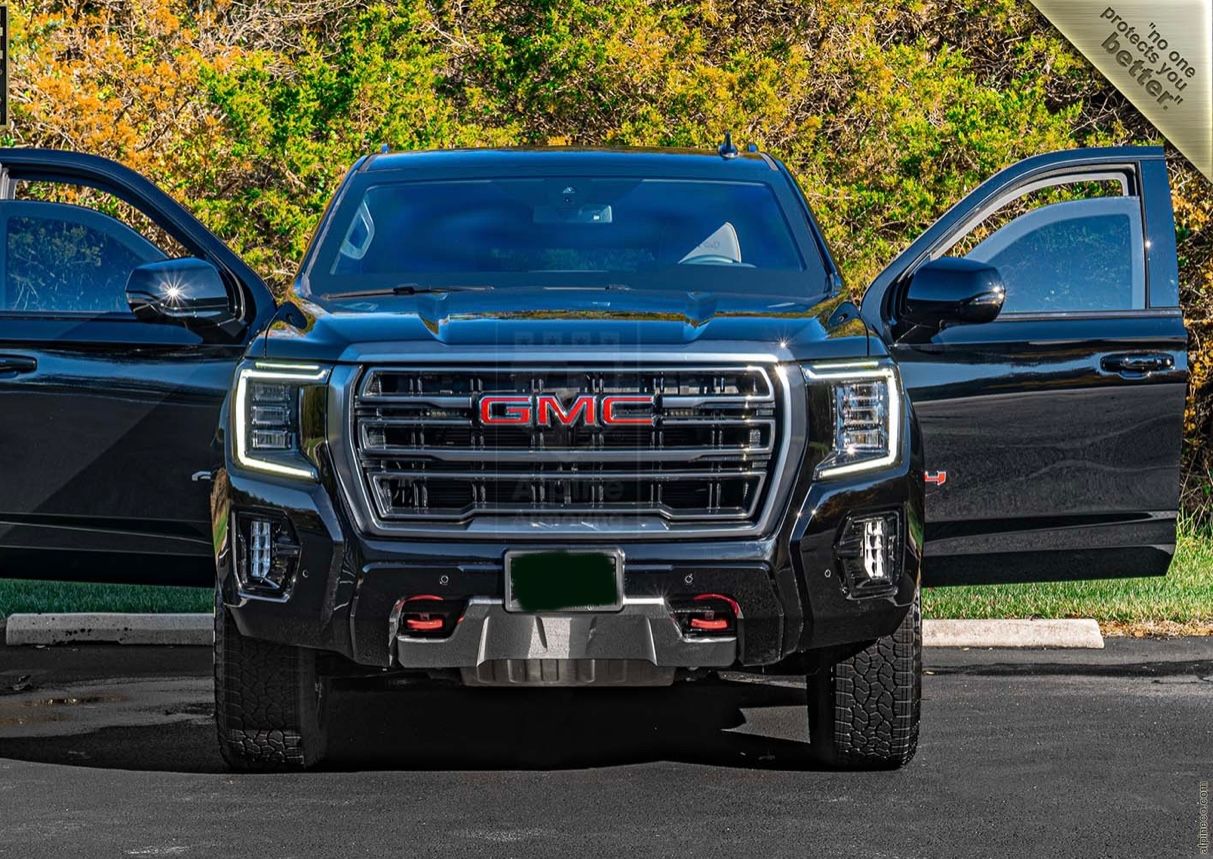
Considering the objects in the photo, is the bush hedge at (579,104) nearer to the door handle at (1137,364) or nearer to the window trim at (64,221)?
the window trim at (64,221)

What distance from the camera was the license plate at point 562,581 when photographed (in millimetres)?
5902

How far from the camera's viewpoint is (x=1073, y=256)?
8.41 meters

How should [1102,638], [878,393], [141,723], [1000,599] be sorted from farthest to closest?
[1000,599]
[1102,638]
[141,723]
[878,393]

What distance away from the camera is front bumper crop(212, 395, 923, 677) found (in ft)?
19.5

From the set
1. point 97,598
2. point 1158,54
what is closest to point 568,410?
point 97,598

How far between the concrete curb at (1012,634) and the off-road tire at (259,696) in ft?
12.2

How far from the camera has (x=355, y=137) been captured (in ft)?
50.9

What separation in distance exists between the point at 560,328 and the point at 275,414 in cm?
89

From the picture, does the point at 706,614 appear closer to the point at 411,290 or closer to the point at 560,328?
the point at 560,328

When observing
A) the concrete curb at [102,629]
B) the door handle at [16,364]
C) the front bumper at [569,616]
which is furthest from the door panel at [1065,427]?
the concrete curb at [102,629]

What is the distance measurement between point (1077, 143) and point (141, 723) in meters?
11.8

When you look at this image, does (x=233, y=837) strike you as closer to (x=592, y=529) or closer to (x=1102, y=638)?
(x=592, y=529)

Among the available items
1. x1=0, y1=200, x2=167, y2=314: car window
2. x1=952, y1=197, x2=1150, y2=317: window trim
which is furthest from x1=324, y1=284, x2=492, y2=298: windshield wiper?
x1=952, y1=197, x2=1150, y2=317: window trim

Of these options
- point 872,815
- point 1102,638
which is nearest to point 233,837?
point 872,815
